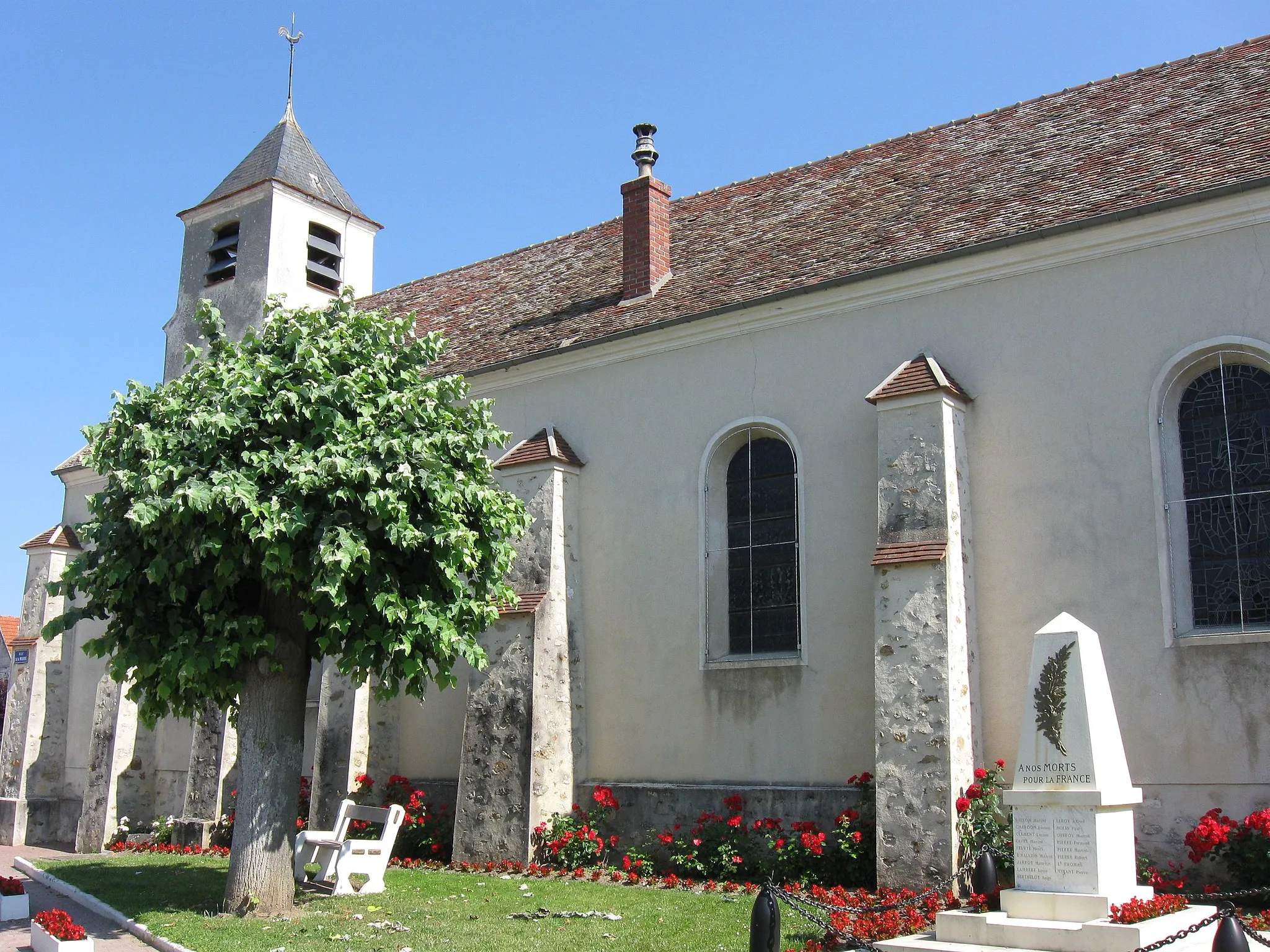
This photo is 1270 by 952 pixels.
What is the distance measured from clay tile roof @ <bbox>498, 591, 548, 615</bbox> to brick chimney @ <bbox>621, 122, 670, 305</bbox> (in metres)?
4.48

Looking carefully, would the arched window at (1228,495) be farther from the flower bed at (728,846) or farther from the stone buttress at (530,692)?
the stone buttress at (530,692)

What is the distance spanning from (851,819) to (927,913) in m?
2.00

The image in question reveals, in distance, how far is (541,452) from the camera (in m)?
16.2

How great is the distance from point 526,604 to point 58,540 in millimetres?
12322

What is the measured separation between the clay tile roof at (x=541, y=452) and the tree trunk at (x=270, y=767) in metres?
5.16

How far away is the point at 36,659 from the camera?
72.0 feet

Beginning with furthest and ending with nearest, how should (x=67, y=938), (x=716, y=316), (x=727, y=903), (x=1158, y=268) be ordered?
(x=716, y=316) → (x=1158, y=268) → (x=727, y=903) → (x=67, y=938)

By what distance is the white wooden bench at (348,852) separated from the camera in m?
12.4

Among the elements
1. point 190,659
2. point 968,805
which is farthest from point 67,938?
point 968,805

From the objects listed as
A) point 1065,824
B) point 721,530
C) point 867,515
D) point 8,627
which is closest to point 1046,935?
point 1065,824

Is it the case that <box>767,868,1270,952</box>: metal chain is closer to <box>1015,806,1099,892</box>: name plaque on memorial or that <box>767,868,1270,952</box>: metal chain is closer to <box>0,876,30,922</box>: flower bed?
<box>1015,806,1099,892</box>: name plaque on memorial

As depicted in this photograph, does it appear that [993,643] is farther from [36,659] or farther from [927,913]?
[36,659]

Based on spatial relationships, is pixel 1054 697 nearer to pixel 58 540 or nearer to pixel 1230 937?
pixel 1230 937

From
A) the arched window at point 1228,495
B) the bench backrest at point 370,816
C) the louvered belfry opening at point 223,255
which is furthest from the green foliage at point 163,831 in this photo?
the arched window at point 1228,495
